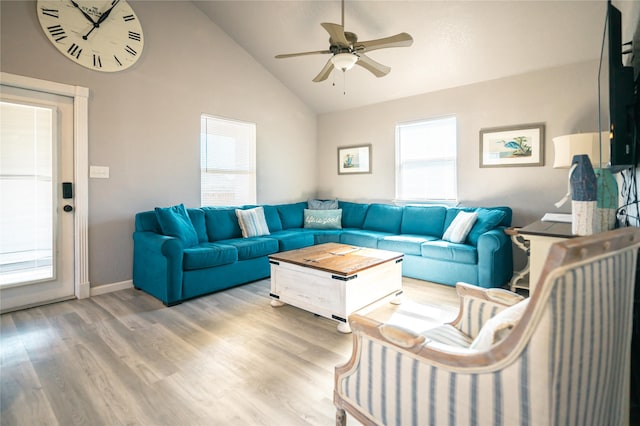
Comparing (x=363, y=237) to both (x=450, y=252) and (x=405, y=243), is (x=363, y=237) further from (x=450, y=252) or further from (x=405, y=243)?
(x=450, y=252)

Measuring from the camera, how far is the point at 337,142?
18.7 feet

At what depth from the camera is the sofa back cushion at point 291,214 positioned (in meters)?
5.02

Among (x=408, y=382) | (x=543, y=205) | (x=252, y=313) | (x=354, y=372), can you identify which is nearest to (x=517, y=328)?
(x=408, y=382)

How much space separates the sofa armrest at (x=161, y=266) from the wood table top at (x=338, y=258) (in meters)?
0.91

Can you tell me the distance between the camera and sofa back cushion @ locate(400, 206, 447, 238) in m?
4.23

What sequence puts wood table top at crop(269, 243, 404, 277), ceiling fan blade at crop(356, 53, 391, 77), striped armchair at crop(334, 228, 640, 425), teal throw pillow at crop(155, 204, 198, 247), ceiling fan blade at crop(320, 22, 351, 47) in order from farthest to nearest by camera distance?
teal throw pillow at crop(155, 204, 198, 247)
ceiling fan blade at crop(356, 53, 391, 77)
wood table top at crop(269, 243, 404, 277)
ceiling fan blade at crop(320, 22, 351, 47)
striped armchair at crop(334, 228, 640, 425)

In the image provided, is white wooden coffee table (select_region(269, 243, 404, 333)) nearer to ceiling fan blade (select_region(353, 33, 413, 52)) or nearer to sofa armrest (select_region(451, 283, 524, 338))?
sofa armrest (select_region(451, 283, 524, 338))

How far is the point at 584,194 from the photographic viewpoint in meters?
1.66

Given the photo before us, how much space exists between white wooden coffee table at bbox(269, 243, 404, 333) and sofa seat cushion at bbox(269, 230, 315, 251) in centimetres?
96

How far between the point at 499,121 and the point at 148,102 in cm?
434

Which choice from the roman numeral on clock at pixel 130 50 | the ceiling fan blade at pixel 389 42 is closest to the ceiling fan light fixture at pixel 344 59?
the ceiling fan blade at pixel 389 42

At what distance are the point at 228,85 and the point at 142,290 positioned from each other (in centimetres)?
299

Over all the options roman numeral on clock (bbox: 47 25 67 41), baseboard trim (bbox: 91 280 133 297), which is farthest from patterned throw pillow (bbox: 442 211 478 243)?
roman numeral on clock (bbox: 47 25 67 41)

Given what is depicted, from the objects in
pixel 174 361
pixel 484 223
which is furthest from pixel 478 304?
pixel 484 223
